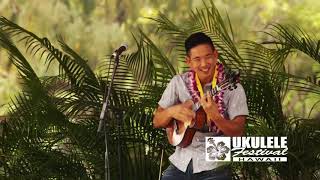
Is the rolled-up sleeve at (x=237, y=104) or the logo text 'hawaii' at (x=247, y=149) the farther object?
the logo text 'hawaii' at (x=247, y=149)

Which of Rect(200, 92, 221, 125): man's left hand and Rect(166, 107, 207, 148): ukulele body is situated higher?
Rect(200, 92, 221, 125): man's left hand

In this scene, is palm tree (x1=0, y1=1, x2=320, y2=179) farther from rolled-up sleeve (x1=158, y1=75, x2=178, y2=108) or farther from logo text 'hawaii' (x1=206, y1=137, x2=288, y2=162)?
rolled-up sleeve (x1=158, y1=75, x2=178, y2=108)

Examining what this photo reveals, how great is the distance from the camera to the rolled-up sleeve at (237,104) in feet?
9.21

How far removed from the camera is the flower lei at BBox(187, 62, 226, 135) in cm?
284

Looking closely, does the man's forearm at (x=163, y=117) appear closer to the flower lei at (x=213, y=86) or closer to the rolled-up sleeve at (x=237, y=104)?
the flower lei at (x=213, y=86)

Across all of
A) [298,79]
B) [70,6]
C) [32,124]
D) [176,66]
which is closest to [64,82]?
[32,124]

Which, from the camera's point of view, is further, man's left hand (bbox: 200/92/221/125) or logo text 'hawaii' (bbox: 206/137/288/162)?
logo text 'hawaii' (bbox: 206/137/288/162)

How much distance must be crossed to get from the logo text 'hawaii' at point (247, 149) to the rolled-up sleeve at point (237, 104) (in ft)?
0.47

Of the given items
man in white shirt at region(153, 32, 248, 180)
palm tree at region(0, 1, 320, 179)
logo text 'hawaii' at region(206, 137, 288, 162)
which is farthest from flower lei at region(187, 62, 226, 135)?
palm tree at region(0, 1, 320, 179)

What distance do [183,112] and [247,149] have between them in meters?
0.53

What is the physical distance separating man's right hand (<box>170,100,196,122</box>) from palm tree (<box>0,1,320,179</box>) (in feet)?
3.23

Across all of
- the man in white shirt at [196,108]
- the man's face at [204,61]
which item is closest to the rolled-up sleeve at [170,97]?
the man in white shirt at [196,108]

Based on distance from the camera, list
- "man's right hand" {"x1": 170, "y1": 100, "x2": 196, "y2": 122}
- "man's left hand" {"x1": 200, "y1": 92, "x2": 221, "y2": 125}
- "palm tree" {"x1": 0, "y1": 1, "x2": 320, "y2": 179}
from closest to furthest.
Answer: "man's left hand" {"x1": 200, "y1": 92, "x2": 221, "y2": 125} → "man's right hand" {"x1": 170, "y1": 100, "x2": 196, "y2": 122} → "palm tree" {"x1": 0, "y1": 1, "x2": 320, "y2": 179}

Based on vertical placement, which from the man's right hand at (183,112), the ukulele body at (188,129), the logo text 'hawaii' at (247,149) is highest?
the man's right hand at (183,112)
